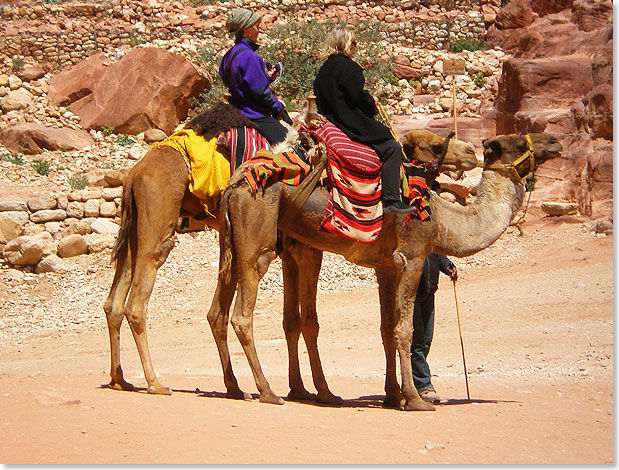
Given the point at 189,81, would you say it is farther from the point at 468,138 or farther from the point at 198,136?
the point at 198,136

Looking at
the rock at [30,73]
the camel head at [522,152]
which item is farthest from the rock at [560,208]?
the rock at [30,73]

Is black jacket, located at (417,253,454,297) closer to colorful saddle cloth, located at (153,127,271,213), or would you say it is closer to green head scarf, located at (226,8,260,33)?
colorful saddle cloth, located at (153,127,271,213)

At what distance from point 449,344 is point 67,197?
9663 mm

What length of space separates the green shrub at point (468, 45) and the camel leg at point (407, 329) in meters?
25.6

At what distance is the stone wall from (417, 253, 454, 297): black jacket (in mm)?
24716

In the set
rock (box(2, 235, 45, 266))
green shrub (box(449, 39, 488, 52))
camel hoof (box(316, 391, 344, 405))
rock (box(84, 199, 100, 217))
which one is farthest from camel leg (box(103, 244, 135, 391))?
green shrub (box(449, 39, 488, 52))

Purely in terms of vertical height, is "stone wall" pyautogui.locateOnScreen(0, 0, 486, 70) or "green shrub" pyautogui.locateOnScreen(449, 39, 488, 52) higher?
"stone wall" pyautogui.locateOnScreen(0, 0, 486, 70)

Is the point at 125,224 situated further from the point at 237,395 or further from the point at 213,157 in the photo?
the point at 237,395

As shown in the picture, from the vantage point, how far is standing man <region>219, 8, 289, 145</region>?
10211 mm

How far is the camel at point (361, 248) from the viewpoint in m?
8.85

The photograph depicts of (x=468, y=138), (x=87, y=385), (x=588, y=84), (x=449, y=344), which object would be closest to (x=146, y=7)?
(x=468, y=138)

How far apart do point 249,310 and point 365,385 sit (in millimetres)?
2668

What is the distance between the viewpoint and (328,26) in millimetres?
31922

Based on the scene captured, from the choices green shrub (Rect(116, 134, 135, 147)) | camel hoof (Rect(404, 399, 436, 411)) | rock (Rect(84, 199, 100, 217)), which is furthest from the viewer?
green shrub (Rect(116, 134, 135, 147))
